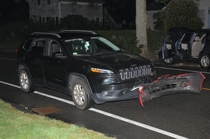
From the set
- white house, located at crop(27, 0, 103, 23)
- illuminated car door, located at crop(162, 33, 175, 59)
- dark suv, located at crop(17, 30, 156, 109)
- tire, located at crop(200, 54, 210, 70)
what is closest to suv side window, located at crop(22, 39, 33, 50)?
dark suv, located at crop(17, 30, 156, 109)

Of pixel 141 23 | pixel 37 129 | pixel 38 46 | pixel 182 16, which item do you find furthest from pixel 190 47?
pixel 37 129

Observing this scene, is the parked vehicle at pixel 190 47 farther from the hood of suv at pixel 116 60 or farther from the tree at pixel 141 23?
the hood of suv at pixel 116 60

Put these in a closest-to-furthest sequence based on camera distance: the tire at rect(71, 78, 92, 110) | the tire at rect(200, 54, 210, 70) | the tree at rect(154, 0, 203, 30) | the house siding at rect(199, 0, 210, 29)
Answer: the tire at rect(71, 78, 92, 110) → the tire at rect(200, 54, 210, 70) → the tree at rect(154, 0, 203, 30) → the house siding at rect(199, 0, 210, 29)

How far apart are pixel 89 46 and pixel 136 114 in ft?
7.54

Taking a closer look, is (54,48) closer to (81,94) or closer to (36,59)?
(36,59)

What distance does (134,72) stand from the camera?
7.98 m

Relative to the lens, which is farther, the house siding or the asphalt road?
the house siding

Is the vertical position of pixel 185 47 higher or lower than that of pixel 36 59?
higher

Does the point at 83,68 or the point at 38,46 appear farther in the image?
→ the point at 38,46

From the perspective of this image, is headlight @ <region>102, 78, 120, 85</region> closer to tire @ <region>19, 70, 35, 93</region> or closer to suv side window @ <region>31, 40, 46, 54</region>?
suv side window @ <region>31, 40, 46, 54</region>

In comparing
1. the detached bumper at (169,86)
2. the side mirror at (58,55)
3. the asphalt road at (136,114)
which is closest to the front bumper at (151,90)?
the detached bumper at (169,86)

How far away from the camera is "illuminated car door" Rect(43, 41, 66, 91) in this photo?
8695 mm

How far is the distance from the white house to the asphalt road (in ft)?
124

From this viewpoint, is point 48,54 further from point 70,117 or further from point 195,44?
point 195,44
